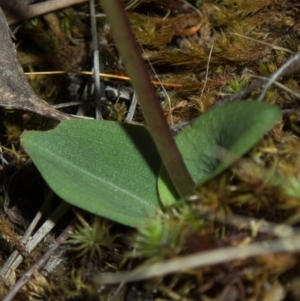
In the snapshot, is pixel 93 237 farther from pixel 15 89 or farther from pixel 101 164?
pixel 15 89

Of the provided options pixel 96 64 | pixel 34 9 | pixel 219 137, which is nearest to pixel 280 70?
pixel 219 137

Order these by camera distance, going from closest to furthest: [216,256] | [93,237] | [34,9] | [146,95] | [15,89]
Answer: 1. [216,256]
2. [146,95]
3. [93,237]
4. [15,89]
5. [34,9]

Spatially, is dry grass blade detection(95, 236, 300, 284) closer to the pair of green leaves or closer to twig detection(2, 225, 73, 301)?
the pair of green leaves

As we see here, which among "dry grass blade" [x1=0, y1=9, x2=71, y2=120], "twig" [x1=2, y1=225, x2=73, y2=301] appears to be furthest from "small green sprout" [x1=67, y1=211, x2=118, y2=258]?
"dry grass blade" [x1=0, y1=9, x2=71, y2=120]

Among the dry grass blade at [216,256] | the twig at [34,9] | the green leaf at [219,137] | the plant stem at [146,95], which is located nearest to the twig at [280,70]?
the green leaf at [219,137]

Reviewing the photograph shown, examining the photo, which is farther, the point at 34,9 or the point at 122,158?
the point at 34,9

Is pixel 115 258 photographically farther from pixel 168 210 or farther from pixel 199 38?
pixel 199 38

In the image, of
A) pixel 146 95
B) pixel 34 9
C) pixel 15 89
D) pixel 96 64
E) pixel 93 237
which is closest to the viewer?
pixel 146 95

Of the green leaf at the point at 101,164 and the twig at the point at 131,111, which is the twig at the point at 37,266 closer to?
the green leaf at the point at 101,164
